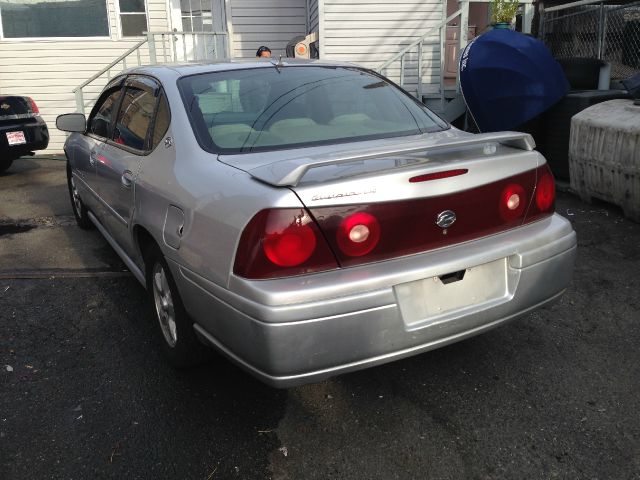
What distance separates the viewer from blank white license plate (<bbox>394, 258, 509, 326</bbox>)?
2.20 m

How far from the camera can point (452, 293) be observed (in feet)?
7.53

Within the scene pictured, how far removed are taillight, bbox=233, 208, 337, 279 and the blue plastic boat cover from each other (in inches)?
218

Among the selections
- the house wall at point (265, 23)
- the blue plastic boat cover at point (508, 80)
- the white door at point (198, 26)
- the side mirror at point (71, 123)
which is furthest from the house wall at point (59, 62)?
the side mirror at point (71, 123)

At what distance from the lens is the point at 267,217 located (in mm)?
2057

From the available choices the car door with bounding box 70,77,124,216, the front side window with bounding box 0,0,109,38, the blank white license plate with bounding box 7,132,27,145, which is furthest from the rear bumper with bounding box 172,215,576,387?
the front side window with bounding box 0,0,109,38

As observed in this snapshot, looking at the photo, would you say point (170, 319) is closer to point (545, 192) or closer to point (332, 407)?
point (332, 407)

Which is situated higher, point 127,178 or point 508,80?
point 508,80

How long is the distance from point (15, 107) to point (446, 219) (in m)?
8.14

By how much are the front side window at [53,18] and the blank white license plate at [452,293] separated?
419 inches

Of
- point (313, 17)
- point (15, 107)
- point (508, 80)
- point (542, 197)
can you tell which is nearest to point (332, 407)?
point (542, 197)

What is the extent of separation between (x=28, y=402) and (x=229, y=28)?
10.3 m

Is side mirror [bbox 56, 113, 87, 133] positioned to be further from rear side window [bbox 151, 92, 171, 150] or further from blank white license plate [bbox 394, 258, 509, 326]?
blank white license plate [bbox 394, 258, 509, 326]

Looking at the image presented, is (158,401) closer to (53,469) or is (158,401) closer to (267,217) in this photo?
(53,469)

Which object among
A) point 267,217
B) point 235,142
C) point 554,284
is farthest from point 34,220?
point 554,284
